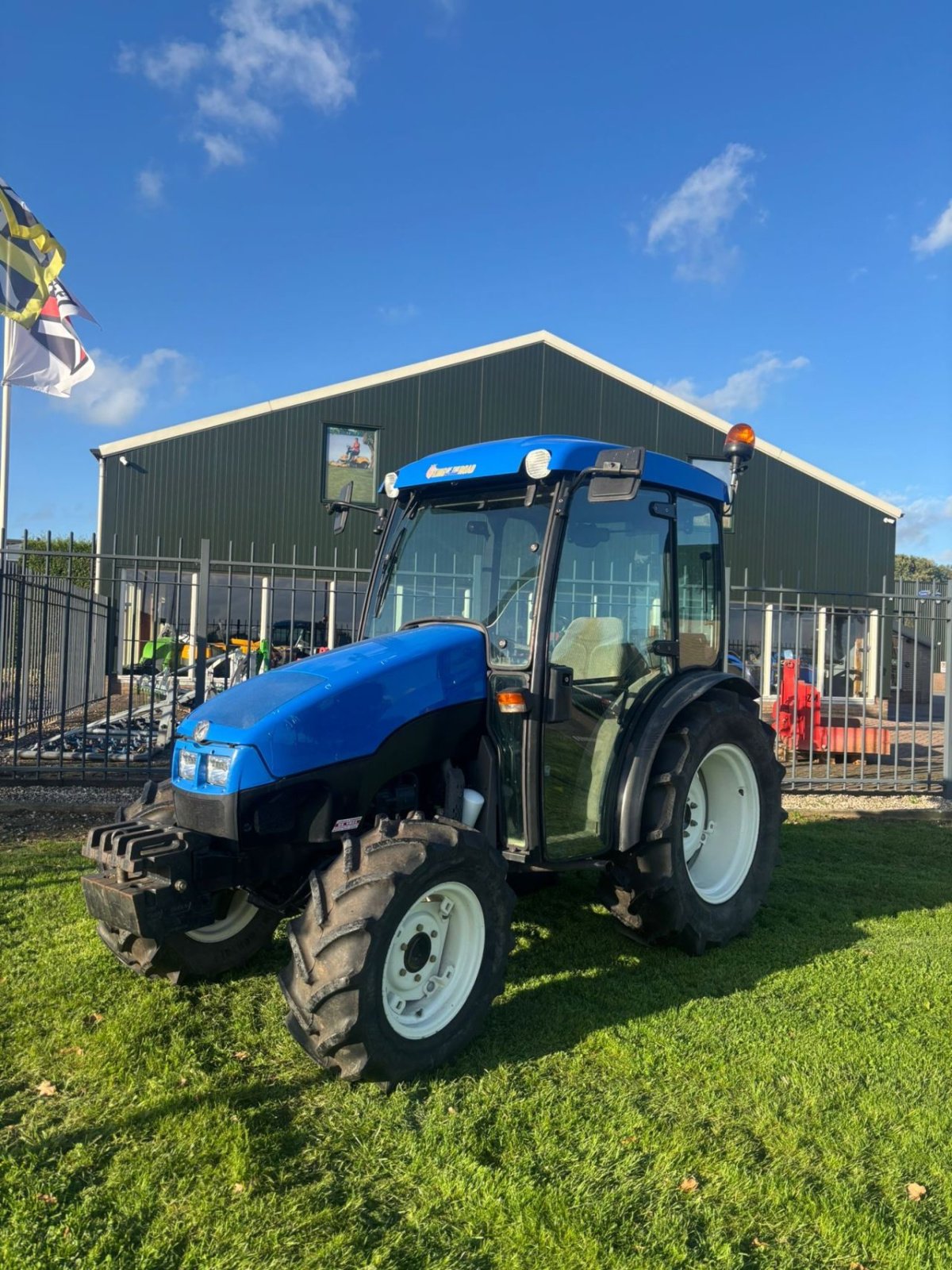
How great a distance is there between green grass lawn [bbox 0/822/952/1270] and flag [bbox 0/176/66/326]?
31.1ft

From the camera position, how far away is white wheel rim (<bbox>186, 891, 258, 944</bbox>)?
3822mm

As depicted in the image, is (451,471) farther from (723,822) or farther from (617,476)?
(723,822)

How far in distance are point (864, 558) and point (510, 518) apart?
22.0m

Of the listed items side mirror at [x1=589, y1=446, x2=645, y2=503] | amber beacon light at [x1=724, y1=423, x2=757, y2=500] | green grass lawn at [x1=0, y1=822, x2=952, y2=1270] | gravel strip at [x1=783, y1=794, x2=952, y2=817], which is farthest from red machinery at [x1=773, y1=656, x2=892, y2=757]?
side mirror at [x1=589, y1=446, x2=645, y2=503]

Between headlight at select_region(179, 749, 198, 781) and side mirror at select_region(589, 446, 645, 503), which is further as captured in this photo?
side mirror at select_region(589, 446, 645, 503)

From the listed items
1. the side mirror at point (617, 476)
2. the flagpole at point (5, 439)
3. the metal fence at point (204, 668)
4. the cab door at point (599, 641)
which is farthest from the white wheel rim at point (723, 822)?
the flagpole at point (5, 439)

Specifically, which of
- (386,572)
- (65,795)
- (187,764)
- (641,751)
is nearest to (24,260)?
(65,795)

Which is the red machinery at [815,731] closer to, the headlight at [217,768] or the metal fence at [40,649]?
the metal fence at [40,649]

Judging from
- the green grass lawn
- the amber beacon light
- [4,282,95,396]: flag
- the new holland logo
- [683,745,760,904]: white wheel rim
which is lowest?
the green grass lawn

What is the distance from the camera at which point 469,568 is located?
4.12 metres

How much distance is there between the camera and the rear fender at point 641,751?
4.00 meters

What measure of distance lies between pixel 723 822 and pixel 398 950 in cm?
234

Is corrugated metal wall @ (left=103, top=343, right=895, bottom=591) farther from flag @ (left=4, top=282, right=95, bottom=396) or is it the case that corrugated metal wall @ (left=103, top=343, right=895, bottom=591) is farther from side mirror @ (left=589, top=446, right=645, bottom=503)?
side mirror @ (left=589, top=446, right=645, bottom=503)

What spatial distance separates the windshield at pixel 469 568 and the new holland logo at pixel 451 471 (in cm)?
13
